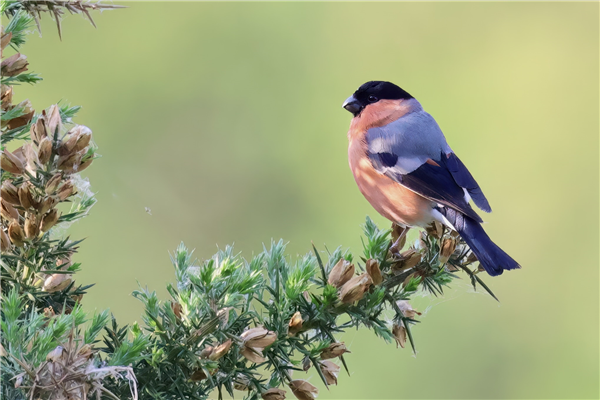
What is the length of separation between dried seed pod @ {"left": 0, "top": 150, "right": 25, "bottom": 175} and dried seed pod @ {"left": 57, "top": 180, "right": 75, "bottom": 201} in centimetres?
8

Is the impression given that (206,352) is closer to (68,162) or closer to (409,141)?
(68,162)

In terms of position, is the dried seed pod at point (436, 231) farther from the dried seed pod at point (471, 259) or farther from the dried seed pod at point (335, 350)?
the dried seed pod at point (335, 350)

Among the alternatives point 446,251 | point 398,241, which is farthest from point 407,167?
point 446,251

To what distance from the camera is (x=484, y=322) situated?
192 inches

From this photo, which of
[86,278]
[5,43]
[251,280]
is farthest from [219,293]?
[86,278]

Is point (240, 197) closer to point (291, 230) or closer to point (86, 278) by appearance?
point (291, 230)

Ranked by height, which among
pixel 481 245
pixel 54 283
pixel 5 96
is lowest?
pixel 481 245

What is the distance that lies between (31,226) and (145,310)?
0.82 feet

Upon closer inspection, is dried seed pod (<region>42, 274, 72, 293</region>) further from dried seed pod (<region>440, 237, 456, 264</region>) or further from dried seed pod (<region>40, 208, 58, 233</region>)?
dried seed pod (<region>440, 237, 456, 264</region>)

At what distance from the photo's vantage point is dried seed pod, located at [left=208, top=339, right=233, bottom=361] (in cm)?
101

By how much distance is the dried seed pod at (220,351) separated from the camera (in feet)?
3.30

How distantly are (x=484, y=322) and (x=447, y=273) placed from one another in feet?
12.3

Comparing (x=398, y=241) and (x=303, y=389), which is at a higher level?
(x=398, y=241)

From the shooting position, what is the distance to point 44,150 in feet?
3.34
